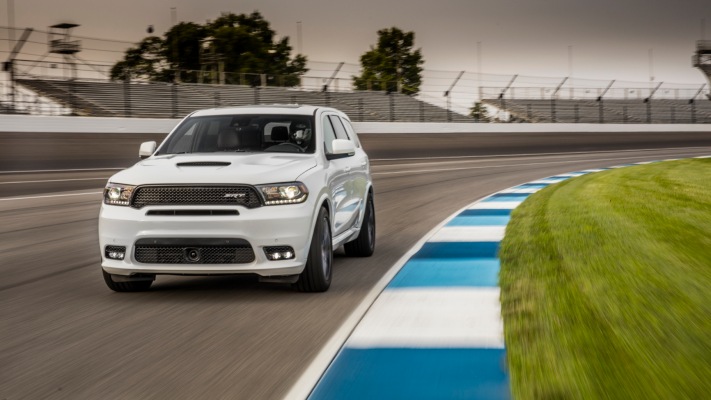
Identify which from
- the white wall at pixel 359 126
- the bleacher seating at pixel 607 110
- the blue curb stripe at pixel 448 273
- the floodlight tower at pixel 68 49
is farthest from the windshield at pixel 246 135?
the bleacher seating at pixel 607 110

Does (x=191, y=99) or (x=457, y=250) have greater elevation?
(x=191, y=99)

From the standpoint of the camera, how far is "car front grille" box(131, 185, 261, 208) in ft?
24.6

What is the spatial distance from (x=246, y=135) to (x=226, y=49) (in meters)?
84.5

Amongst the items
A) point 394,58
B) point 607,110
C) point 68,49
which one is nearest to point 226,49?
point 394,58

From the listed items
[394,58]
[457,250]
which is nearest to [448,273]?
[457,250]

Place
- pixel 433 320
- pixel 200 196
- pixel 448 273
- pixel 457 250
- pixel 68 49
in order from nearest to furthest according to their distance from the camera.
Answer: pixel 433 320 < pixel 200 196 < pixel 448 273 < pixel 457 250 < pixel 68 49

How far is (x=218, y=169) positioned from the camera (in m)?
7.74

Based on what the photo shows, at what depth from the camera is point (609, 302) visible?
7.14 metres

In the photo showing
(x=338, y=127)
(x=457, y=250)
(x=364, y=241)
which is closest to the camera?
(x=338, y=127)

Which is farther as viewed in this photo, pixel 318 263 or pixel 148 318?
pixel 318 263

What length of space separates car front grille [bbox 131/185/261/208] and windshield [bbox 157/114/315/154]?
1273mm

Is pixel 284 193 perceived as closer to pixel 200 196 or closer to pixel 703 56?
pixel 200 196

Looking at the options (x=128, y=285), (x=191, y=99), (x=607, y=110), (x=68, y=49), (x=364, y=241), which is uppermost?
(x=68, y=49)

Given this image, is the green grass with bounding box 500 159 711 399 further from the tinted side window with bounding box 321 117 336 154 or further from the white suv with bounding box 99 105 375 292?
the tinted side window with bounding box 321 117 336 154
